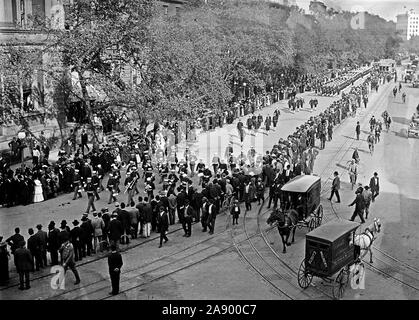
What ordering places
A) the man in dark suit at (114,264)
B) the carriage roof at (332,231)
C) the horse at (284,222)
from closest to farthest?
1. the man in dark suit at (114,264)
2. the carriage roof at (332,231)
3. the horse at (284,222)

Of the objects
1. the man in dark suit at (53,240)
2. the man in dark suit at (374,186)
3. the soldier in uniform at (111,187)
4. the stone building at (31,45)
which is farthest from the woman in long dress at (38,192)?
the man in dark suit at (374,186)

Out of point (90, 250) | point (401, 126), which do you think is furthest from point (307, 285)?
point (401, 126)

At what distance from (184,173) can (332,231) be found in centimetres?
1041

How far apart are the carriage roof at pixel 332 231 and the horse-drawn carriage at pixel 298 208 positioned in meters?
2.37

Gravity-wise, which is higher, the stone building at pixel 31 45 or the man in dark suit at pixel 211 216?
the stone building at pixel 31 45

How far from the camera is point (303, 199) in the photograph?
18938mm

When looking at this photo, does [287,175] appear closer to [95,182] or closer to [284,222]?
[284,222]

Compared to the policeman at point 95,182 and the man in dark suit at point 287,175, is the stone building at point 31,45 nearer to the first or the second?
the policeman at point 95,182

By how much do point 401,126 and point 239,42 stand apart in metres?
14.8

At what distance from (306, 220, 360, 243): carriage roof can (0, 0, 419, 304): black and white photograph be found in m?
0.04

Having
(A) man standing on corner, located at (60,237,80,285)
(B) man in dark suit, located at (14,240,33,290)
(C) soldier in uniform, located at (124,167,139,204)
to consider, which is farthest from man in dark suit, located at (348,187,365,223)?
(B) man in dark suit, located at (14,240,33,290)

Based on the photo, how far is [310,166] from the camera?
27922mm

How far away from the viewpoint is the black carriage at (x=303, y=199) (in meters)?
19.0

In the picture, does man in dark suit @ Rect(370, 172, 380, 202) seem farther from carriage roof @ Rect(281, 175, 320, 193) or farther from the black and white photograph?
carriage roof @ Rect(281, 175, 320, 193)
